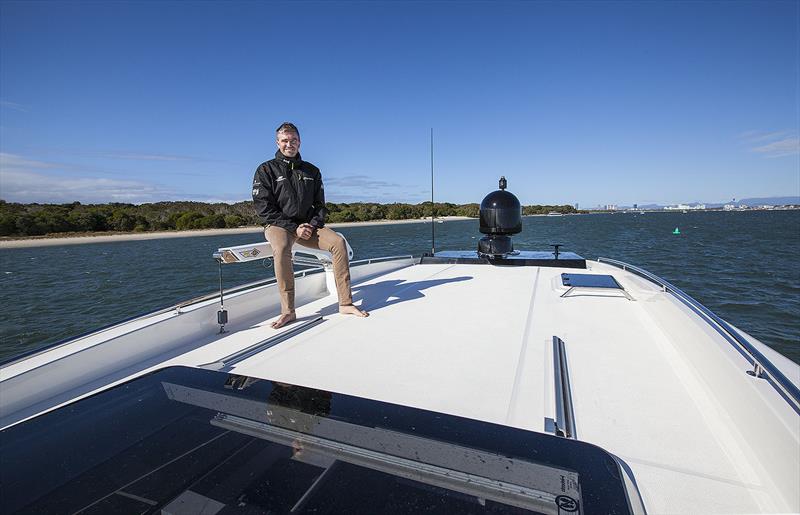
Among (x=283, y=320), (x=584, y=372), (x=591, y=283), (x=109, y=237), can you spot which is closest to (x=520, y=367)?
(x=584, y=372)

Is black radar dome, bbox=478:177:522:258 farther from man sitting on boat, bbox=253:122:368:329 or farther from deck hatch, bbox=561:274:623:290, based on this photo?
man sitting on boat, bbox=253:122:368:329

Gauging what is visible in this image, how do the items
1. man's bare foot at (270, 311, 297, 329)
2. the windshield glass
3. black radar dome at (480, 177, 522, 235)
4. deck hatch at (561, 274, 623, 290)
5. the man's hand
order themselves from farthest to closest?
black radar dome at (480, 177, 522, 235)
deck hatch at (561, 274, 623, 290)
the man's hand
man's bare foot at (270, 311, 297, 329)
the windshield glass

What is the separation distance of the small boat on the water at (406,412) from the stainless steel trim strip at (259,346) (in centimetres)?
2

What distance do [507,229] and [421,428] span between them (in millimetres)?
4545

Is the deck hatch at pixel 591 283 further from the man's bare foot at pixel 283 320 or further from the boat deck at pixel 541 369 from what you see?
the man's bare foot at pixel 283 320

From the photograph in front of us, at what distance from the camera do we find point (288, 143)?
2.66 m

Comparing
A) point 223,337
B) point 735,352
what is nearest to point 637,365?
point 735,352

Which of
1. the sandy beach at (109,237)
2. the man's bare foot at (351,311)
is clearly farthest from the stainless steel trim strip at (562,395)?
the sandy beach at (109,237)

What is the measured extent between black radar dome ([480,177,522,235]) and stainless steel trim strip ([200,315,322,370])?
3154mm

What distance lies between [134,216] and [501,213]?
174ft

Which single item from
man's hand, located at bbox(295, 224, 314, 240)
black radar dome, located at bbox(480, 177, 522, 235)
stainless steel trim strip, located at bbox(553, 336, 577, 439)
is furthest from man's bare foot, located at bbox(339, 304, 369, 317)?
black radar dome, located at bbox(480, 177, 522, 235)

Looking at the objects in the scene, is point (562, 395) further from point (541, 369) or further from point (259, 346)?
point (259, 346)

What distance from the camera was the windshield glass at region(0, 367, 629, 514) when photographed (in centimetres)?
68

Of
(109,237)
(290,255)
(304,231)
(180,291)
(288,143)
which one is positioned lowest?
(180,291)
